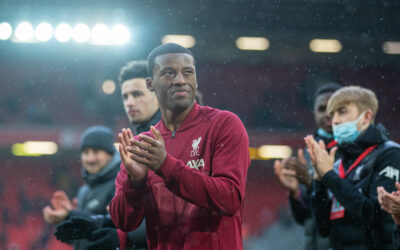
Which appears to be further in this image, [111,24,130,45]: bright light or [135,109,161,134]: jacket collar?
[111,24,130,45]: bright light

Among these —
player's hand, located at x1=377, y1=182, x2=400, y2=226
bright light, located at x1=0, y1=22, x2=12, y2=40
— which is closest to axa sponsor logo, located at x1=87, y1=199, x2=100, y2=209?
player's hand, located at x1=377, y1=182, x2=400, y2=226

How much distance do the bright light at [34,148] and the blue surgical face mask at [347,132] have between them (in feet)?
37.9

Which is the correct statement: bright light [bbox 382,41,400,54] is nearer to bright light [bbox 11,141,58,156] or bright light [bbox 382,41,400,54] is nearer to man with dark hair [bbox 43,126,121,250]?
bright light [bbox 11,141,58,156]

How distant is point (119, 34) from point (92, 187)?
9.05 m

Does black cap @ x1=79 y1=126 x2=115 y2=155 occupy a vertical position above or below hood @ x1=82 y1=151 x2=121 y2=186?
above

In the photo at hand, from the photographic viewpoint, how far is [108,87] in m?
13.3

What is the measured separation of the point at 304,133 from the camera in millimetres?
13531

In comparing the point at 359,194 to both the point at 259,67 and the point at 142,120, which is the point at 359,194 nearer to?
the point at 142,120

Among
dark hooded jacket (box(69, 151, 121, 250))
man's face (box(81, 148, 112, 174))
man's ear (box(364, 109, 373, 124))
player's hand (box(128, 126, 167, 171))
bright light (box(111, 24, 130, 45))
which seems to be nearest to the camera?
player's hand (box(128, 126, 167, 171))

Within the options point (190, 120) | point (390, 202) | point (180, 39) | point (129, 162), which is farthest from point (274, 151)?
point (129, 162)

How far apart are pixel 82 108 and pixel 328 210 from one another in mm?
11954

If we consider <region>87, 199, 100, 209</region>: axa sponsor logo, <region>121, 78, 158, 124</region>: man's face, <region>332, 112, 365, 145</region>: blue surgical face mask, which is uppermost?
<region>121, 78, 158, 124</region>: man's face

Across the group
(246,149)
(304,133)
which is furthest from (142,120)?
(304,133)

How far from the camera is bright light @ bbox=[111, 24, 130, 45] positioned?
1163 cm
